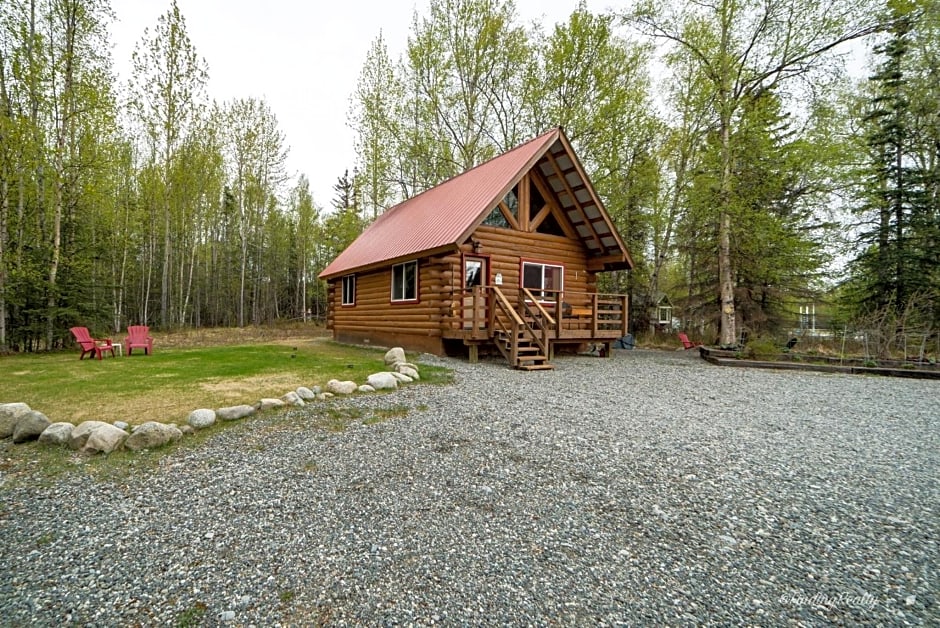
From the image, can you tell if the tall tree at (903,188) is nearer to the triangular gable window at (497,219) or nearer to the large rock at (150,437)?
the triangular gable window at (497,219)

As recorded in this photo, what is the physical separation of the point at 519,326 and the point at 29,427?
7586mm

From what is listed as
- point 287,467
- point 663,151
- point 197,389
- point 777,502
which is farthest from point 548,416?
point 663,151

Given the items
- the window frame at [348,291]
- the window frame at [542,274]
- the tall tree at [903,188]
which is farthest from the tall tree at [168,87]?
the tall tree at [903,188]

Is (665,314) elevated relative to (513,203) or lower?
lower

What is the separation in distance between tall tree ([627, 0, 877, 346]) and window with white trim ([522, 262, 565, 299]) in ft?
18.0

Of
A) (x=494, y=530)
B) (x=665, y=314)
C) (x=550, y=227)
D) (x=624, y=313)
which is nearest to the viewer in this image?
(x=494, y=530)

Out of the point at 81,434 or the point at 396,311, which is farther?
the point at 396,311

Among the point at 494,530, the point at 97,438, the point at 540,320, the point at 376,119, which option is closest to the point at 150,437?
the point at 97,438

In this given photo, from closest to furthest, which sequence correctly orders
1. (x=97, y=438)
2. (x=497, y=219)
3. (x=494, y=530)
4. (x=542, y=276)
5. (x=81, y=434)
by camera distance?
1. (x=494, y=530)
2. (x=97, y=438)
3. (x=81, y=434)
4. (x=497, y=219)
5. (x=542, y=276)

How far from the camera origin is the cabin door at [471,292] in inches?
369

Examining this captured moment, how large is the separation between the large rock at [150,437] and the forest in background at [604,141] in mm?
10360

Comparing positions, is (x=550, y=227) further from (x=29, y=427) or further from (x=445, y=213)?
(x=29, y=427)

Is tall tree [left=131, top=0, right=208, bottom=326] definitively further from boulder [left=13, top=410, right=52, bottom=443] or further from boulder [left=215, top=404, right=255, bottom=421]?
boulder [left=215, top=404, right=255, bottom=421]

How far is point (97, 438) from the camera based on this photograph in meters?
3.79
